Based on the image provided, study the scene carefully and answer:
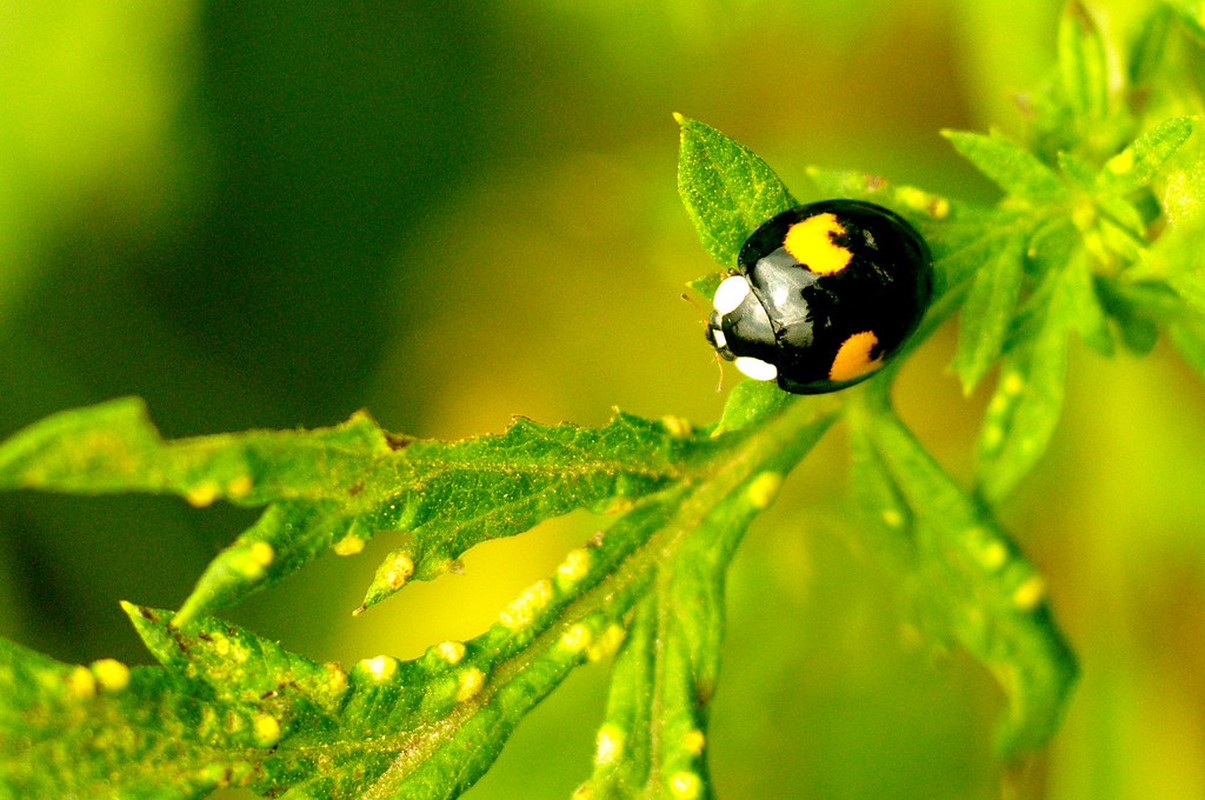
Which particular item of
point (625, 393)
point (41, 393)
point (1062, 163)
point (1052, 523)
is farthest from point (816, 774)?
point (41, 393)

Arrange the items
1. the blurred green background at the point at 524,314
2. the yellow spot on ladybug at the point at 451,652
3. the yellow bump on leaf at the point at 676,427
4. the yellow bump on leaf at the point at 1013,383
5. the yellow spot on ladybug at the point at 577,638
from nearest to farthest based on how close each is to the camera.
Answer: the yellow spot on ladybug at the point at 451,652
the yellow spot on ladybug at the point at 577,638
the yellow bump on leaf at the point at 676,427
the yellow bump on leaf at the point at 1013,383
the blurred green background at the point at 524,314

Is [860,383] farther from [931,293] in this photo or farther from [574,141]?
[574,141]

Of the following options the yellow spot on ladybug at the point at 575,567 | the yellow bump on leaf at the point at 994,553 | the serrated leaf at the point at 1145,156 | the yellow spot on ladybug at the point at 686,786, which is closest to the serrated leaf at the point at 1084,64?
the serrated leaf at the point at 1145,156

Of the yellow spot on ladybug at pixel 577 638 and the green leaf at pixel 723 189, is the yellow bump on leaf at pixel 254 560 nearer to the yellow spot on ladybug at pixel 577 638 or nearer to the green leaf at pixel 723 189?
the yellow spot on ladybug at pixel 577 638

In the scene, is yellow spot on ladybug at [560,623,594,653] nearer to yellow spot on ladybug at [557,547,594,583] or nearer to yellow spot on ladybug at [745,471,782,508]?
yellow spot on ladybug at [557,547,594,583]

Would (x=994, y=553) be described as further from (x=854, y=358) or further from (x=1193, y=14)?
(x=1193, y=14)

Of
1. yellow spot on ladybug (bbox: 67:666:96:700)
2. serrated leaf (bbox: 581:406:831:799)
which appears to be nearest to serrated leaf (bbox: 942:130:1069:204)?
serrated leaf (bbox: 581:406:831:799)
